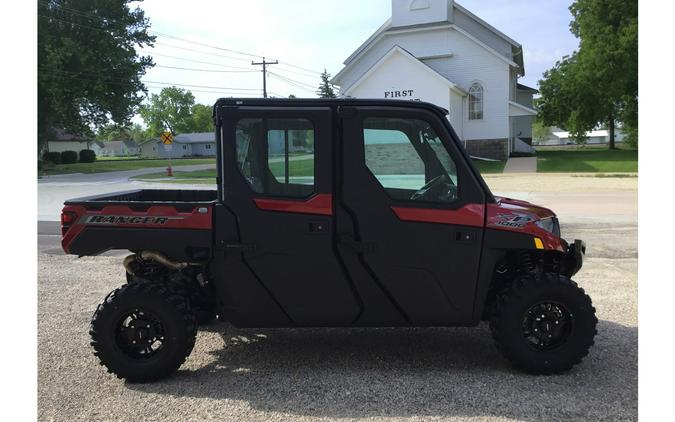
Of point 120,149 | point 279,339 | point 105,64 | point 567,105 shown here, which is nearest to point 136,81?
point 105,64

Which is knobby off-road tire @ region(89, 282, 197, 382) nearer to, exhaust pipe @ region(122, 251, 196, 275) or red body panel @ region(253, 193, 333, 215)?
exhaust pipe @ region(122, 251, 196, 275)

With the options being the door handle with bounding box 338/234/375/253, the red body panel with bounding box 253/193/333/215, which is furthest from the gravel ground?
the red body panel with bounding box 253/193/333/215

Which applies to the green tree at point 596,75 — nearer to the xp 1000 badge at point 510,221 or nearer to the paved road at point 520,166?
the paved road at point 520,166

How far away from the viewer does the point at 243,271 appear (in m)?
4.18

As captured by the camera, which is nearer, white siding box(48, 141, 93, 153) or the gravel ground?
the gravel ground

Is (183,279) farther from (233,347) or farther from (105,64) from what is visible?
(105,64)

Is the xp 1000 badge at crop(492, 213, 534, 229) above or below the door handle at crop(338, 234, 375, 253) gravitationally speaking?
above

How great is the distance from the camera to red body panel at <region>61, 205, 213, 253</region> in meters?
4.17

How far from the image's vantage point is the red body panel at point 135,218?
4168 mm

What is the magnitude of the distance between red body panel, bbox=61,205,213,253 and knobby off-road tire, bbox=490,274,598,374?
7.75ft

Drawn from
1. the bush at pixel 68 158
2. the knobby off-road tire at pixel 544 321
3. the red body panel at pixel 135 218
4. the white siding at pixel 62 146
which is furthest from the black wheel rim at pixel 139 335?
the white siding at pixel 62 146

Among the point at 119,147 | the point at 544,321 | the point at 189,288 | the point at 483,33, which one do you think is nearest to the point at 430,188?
the point at 544,321

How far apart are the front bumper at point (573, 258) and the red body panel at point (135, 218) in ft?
9.49

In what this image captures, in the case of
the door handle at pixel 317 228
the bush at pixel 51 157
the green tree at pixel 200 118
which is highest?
the green tree at pixel 200 118
